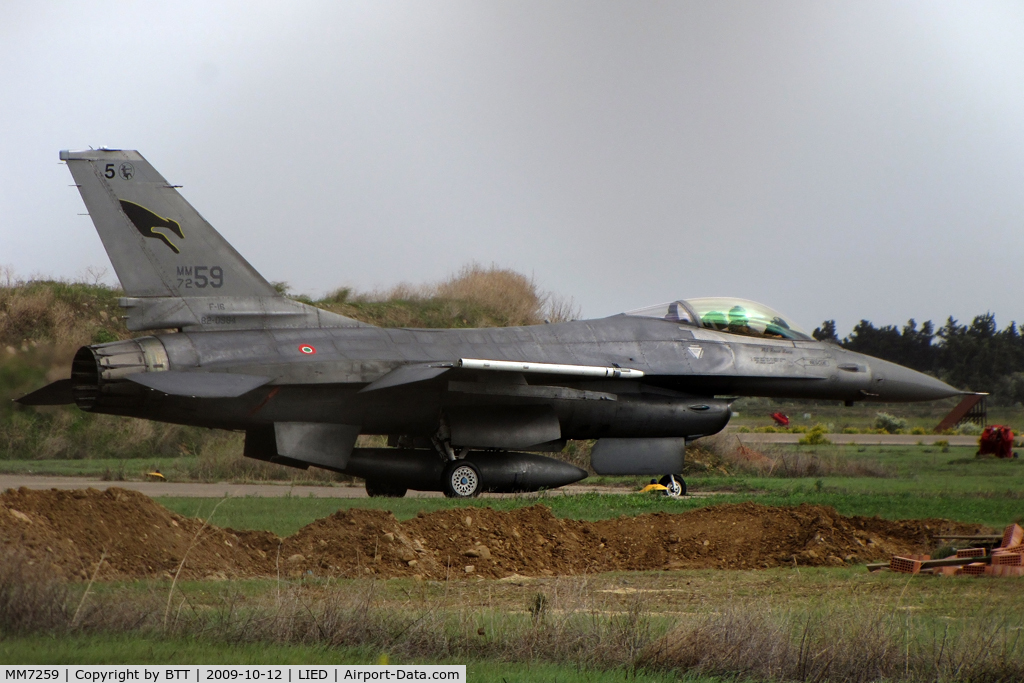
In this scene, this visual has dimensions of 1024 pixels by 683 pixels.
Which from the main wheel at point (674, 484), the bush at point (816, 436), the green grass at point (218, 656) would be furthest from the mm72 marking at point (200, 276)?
the bush at point (816, 436)

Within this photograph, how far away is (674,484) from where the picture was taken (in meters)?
14.1

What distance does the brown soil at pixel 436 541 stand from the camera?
7043mm

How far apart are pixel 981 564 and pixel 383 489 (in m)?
7.70

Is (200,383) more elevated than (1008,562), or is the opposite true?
(200,383)

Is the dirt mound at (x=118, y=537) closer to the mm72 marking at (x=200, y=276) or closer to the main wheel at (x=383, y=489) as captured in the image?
the mm72 marking at (x=200, y=276)

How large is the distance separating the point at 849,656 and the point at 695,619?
3.10ft

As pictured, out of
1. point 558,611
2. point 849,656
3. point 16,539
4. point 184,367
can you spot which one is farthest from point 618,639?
point 184,367

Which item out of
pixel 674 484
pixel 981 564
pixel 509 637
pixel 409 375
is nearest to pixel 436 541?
pixel 409 375

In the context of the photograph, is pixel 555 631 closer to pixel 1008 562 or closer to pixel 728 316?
pixel 1008 562
